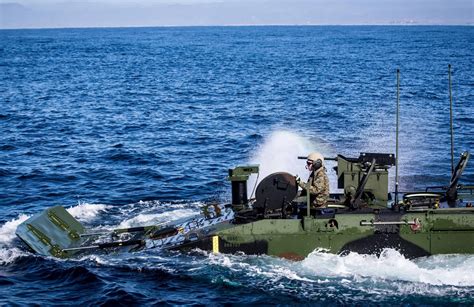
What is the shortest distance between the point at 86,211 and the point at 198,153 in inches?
462

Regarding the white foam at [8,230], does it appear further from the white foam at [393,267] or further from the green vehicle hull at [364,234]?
the white foam at [393,267]

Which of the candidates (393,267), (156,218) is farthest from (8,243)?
(393,267)

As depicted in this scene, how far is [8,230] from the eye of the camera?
78.4 ft

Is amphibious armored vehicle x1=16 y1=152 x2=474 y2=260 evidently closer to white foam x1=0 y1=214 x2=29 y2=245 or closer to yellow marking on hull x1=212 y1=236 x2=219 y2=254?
yellow marking on hull x1=212 y1=236 x2=219 y2=254

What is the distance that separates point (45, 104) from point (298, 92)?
20.2 m

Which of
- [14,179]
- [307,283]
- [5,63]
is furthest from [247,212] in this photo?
[5,63]

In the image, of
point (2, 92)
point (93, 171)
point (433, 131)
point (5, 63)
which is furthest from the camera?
point (5, 63)

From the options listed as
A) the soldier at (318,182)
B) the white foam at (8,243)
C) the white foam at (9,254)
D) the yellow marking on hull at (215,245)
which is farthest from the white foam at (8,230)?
the soldier at (318,182)

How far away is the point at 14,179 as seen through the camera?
105 ft

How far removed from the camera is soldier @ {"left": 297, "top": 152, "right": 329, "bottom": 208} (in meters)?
20.1

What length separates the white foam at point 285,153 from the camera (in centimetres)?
3067

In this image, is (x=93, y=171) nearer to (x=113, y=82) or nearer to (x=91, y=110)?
(x=91, y=110)

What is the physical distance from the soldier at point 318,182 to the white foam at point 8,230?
8.78 m

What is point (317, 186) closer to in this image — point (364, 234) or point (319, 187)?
point (319, 187)
